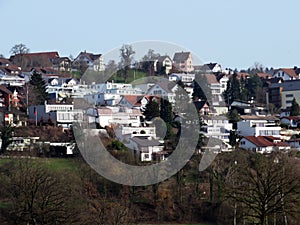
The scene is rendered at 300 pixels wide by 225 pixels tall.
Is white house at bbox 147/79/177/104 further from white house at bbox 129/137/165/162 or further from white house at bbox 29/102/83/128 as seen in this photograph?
white house at bbox 129/137/165/162

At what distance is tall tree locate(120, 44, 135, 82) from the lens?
33.9 m

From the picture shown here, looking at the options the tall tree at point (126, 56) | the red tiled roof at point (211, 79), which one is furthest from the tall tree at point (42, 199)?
the red tiled roof at point (211, 79)

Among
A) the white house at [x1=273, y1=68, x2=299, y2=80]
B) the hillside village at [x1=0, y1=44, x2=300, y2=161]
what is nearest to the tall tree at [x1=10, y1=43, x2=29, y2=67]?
the hillside village at [x1=0, y1=44, x2=300, y2=161]

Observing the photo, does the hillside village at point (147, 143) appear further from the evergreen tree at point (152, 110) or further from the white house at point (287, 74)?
the white house at point (287, 74)

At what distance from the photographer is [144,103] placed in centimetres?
2802

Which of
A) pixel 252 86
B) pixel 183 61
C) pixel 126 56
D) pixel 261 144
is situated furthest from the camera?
pixel 183 61

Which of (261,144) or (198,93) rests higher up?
(198,93)

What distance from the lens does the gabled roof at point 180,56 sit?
3878 centimetres

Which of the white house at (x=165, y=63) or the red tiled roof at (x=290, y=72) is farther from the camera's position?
the red tiled roof at (x=290, y=72)

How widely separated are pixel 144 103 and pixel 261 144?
612 centimetres

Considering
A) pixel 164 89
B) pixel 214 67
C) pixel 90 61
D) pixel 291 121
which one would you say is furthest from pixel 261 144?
pixel 214 67

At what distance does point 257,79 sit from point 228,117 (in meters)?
7.96

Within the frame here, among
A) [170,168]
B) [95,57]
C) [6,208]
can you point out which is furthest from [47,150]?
[95,57]

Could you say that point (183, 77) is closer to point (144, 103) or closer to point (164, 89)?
point (164, 89)
